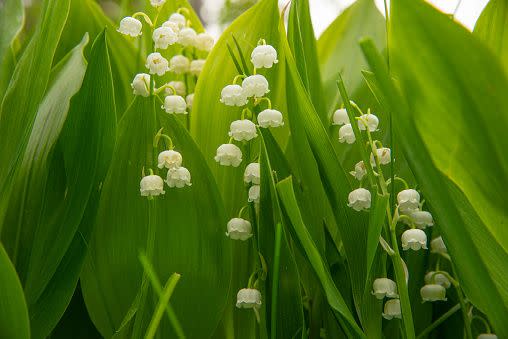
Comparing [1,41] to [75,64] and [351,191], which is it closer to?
[75,64]

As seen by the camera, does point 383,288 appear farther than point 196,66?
No

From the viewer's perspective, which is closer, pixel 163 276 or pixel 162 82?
Answer: pixel 163 276

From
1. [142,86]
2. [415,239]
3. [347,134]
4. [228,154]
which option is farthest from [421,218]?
[142,86]

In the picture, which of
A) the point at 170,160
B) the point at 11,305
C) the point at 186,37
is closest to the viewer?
the point at 11,305

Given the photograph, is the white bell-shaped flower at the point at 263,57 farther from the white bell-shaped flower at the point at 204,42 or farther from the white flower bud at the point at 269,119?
the white bell-shaped flower at the point at 204,42

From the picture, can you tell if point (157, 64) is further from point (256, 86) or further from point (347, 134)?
point (347, 134)

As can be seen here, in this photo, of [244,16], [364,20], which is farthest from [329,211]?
[364,20]
